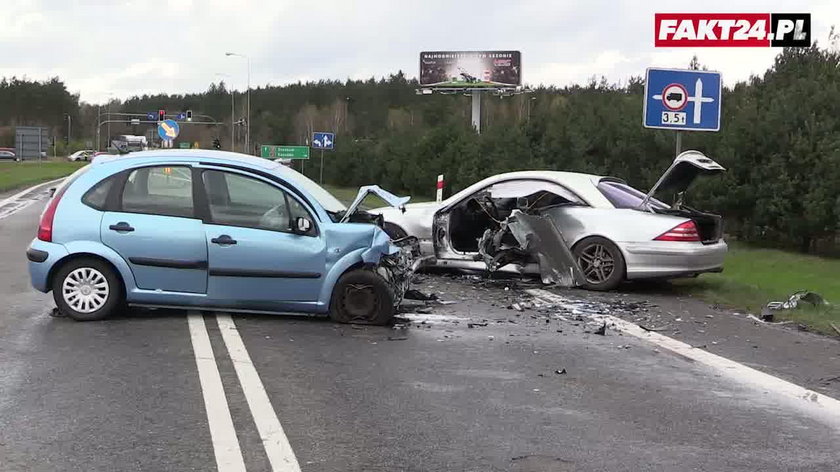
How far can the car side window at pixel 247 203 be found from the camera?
7418mm

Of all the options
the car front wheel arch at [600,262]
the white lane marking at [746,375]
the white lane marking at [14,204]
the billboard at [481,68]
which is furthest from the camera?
the billboard at [481,68]

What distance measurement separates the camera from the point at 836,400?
18.1 ft

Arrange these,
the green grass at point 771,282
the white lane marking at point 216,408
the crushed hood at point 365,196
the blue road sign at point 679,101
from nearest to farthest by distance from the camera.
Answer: the white lane marking at point 216,408
the crushed hood at point 365,196
the green grass at point 771,282
the blue road sign at point 679,101

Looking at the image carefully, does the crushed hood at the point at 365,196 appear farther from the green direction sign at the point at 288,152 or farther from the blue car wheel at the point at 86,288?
the green direction sign at the point at 288,152

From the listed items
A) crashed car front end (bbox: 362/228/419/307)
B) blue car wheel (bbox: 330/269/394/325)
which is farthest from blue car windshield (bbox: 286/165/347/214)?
blue car wheel (bbox: 330/269/394/325)

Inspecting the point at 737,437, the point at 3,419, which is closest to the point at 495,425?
the point at 737,437

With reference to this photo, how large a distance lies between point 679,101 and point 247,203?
22.8 feet

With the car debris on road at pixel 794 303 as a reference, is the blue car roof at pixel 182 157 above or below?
above

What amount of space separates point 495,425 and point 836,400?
7.98 feet

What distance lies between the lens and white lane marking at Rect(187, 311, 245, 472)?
412 centimetres

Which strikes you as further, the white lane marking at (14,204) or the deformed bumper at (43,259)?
the white lane marking at (14,204)

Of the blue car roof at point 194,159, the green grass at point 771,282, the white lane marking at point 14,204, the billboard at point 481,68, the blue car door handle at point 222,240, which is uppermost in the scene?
the billboard at point 481,68

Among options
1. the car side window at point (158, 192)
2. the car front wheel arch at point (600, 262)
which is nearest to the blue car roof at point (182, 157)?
the car side window at point (158, 192)

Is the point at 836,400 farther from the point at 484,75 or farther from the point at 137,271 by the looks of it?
the point at 484,75
